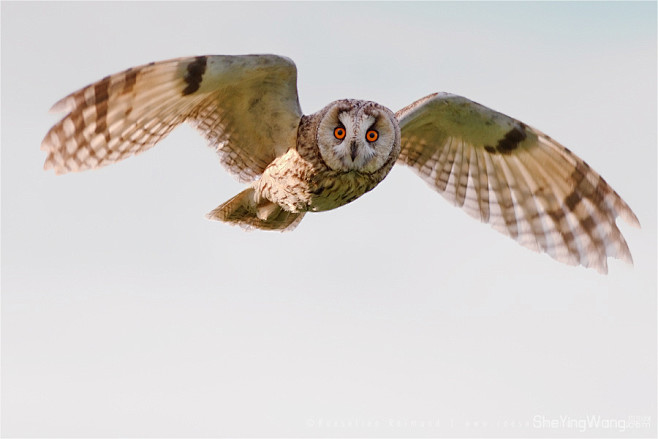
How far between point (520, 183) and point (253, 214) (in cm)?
273

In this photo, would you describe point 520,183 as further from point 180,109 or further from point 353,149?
point 180,109

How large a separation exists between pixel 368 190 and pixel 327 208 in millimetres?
423

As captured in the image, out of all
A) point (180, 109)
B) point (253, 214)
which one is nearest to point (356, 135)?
point (180, 109)

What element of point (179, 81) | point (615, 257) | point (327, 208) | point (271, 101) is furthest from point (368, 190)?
point (615, 257)

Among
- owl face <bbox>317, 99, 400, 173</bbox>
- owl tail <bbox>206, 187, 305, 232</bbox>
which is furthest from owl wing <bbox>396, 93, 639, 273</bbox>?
owl tail <bbox>206, 187, 305, 232</bbox>

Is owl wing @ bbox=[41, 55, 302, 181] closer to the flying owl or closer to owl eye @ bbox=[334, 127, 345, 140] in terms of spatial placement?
the flying owl

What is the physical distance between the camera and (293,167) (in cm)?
1061

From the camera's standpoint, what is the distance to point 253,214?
37.6ft

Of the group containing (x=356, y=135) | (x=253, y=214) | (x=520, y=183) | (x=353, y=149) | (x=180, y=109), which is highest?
(x=180, y=109)

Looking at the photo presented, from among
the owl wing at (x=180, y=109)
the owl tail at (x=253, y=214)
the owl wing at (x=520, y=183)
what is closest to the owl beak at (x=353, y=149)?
the owl wing at (x=180, y=109)

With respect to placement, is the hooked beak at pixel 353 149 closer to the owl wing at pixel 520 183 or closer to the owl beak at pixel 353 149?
the owl beak at pixel 353 149

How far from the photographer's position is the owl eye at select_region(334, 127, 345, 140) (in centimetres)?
1023

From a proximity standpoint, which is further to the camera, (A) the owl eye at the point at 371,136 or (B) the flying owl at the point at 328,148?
(A) the owl eye at the point at 371,136

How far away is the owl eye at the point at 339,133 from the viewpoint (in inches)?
403
